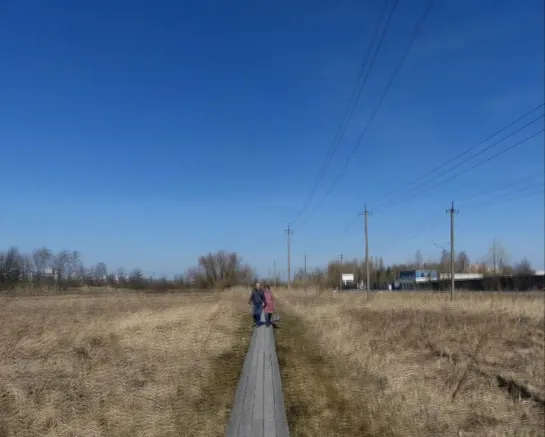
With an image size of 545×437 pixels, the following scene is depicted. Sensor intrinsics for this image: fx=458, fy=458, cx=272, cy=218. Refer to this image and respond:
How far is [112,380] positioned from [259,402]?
8.45 ft

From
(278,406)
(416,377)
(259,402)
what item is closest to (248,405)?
(259,402)

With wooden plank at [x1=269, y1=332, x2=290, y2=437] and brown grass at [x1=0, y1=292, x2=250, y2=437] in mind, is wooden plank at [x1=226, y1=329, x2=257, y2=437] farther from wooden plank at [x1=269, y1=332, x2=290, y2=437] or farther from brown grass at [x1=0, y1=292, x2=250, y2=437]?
wooden plank at [x1=269, y1=332, x2=290, y2=437]

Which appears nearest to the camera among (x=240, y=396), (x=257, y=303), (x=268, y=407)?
(x=268, y=407)

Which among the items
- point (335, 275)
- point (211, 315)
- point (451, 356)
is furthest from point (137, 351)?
point (335, 275)

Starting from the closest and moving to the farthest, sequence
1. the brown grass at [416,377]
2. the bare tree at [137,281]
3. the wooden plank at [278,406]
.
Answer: the wooden plank at [278,406], the brown grass at [416,377], the bare tree at [137,281]

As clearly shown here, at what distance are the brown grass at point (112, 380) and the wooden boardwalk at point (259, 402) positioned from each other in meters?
0.19

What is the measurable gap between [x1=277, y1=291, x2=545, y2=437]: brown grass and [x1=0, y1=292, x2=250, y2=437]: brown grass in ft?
4.26

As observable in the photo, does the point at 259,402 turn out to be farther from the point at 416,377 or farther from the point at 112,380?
the point at 416,377

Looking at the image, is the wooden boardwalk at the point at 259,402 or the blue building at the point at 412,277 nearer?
the wooden boardwalk at the point at 259,402

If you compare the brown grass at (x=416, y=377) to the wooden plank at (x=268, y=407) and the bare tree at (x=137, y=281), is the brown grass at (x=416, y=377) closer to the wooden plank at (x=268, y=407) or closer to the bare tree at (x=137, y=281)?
the wooden plank at (x=268, y=407)

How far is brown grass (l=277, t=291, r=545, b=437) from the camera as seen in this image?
617cm

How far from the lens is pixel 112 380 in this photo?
760 centimetres

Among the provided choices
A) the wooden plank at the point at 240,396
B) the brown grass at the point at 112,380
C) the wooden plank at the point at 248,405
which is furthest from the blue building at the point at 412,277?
the wooden plank at the point at 248,405

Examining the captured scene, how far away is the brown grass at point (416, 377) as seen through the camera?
617 cm
